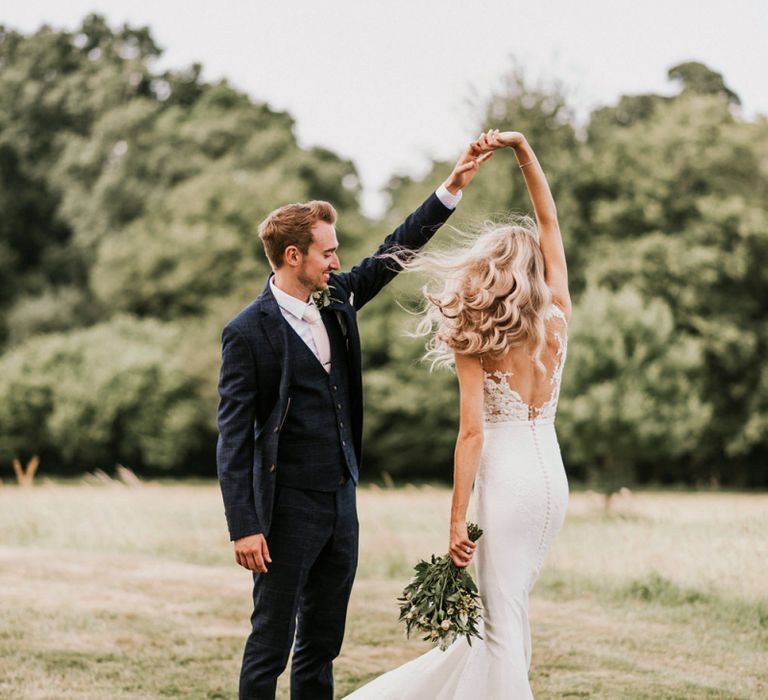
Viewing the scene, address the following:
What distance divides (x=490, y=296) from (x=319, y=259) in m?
0.73

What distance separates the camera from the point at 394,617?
7301 millimetres

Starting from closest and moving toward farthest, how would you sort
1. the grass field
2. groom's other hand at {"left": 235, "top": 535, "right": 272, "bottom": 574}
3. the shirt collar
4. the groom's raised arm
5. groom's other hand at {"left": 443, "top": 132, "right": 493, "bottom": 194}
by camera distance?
groom's other hand at {"left": 235, "top": 535, "right": 272, "bottom": 574}
the shirt collar
groom's other hand at {"left": 443, "top": 132, "right": 493, "bottom": 194}
the groom's raised arm
the grass field

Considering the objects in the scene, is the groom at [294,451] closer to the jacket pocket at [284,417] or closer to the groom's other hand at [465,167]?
the jacket pocket at [284,417]

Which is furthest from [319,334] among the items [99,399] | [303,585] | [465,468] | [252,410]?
[99,399]

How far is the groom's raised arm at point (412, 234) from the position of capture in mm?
4508

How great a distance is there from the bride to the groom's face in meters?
0.39

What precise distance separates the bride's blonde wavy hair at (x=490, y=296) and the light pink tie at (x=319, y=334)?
0.41m

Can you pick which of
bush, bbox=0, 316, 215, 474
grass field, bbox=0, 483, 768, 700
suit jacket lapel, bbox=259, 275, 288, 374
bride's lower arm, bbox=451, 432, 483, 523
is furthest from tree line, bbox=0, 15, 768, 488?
bride's lower arm, bbox=451, 432, 483, 523

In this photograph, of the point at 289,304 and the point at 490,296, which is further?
the point at 289,304

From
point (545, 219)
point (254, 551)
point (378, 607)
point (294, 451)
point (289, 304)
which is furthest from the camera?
point (378, 607)

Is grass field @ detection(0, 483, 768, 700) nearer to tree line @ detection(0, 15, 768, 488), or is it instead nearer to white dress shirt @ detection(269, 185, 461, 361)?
white dress shirt @ detection(269, 185, 461, 361)

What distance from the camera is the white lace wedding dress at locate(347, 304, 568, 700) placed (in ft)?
12.8

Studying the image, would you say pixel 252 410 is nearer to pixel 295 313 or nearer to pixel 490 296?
pixel 295 313

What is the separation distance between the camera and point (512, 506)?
3893 mm
